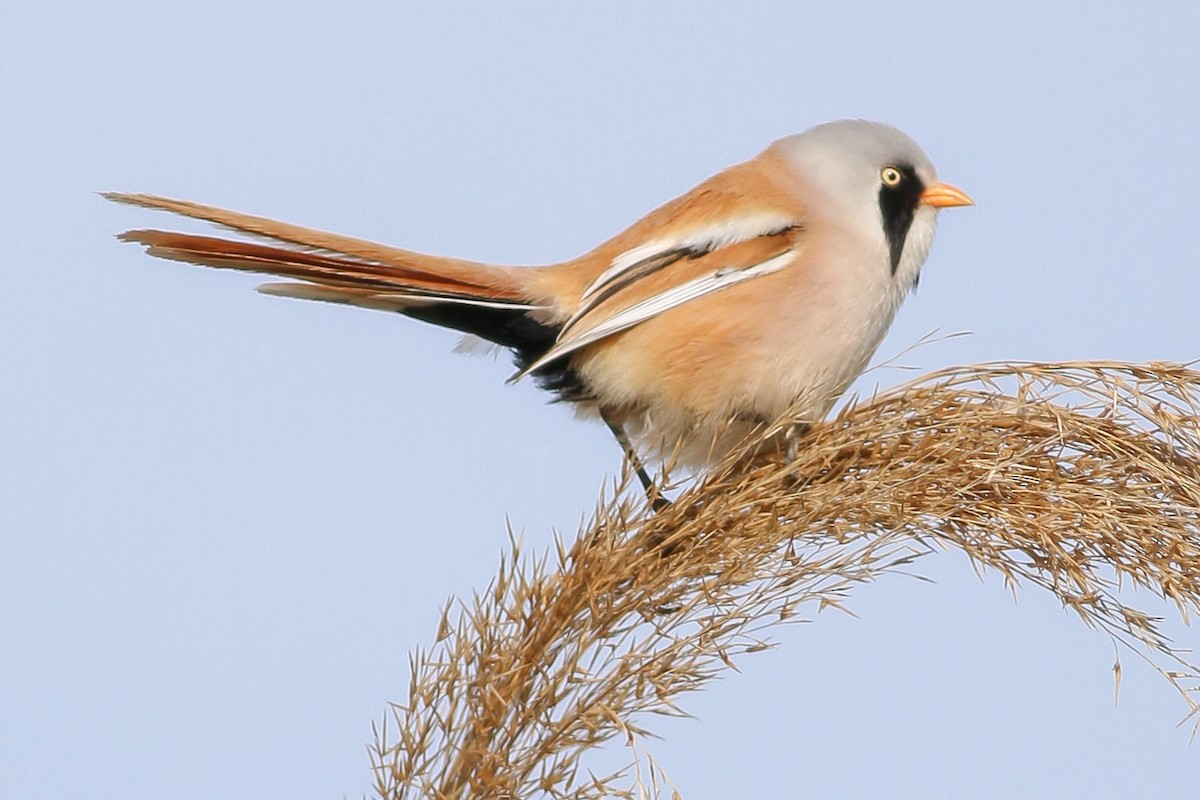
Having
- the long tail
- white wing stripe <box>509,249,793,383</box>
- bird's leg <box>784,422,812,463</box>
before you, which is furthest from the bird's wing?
bird's leg <box>784,422,812,463</box>

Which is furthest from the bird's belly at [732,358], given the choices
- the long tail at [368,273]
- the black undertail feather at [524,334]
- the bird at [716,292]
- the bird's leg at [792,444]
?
the bird's leg at [792,444]

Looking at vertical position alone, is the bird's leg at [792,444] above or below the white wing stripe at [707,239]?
below

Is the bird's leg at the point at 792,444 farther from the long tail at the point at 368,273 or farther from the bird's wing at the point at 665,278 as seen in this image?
the long tail at the point at 368,273

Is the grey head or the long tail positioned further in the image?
the grey head

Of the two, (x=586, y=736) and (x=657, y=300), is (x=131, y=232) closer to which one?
(x=657, y=300)

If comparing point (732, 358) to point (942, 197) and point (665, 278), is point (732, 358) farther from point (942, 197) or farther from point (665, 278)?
point (942, 197)

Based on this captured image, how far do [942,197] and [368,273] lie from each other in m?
1.31

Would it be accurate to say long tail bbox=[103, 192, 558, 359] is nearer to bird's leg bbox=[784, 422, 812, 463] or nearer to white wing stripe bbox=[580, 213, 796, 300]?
white wing stripe bbox=[580, 213, 796, 300]

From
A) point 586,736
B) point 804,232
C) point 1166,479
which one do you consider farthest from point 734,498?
point 804,232

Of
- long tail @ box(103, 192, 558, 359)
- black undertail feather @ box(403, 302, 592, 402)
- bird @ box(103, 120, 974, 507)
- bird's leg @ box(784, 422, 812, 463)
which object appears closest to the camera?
bird's leg @ box(784, 422, 812, 463)

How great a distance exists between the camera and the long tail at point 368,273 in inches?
103

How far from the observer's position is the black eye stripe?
10.5 feet

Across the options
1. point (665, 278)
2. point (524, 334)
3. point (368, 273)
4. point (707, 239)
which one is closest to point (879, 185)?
point (707, 239)

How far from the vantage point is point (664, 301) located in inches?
121
